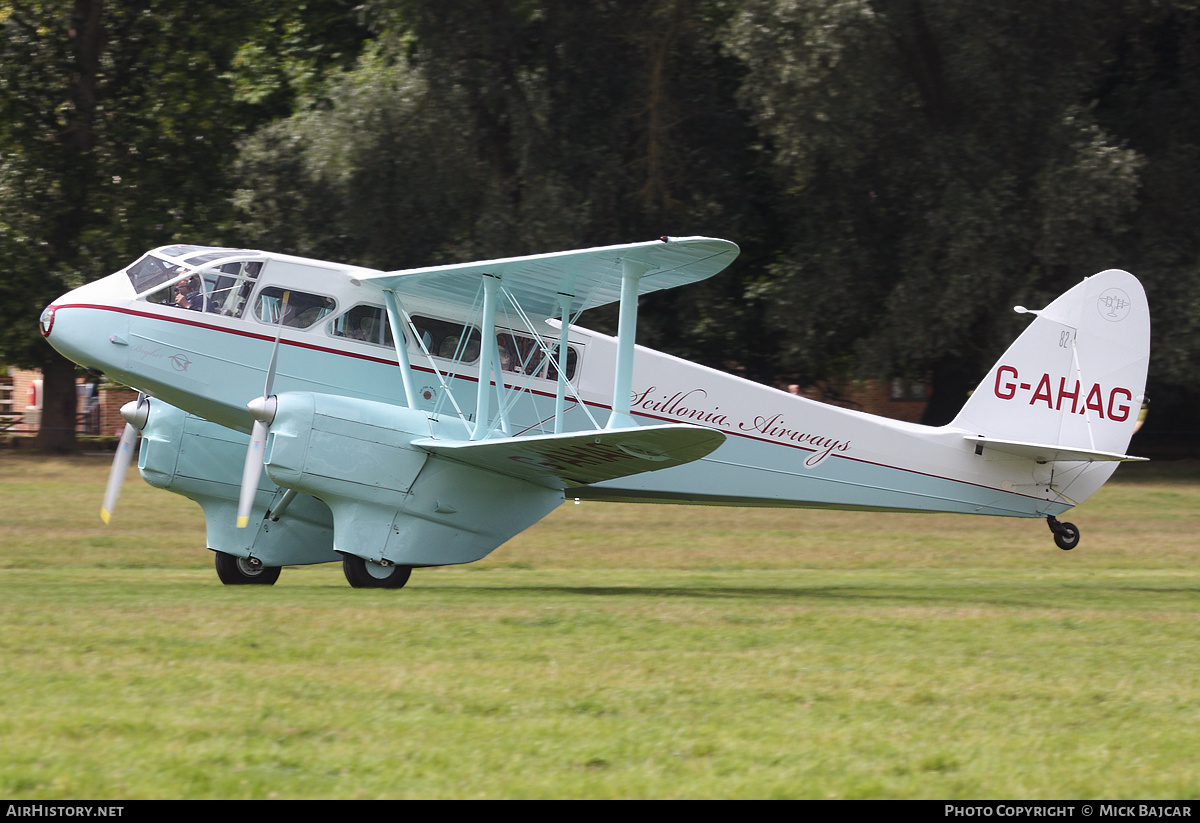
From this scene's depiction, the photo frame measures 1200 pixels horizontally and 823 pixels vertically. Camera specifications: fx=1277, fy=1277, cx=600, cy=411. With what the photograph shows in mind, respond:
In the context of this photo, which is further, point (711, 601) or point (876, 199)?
point (876, 199)

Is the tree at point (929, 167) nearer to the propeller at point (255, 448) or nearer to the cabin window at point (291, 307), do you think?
the cabin window at point (291, 307)

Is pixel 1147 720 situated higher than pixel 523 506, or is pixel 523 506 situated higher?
pixel 1147 720

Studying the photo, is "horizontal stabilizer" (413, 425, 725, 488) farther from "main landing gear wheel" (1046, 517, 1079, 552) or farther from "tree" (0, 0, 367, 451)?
"tree" (0, 0, 367, 451)

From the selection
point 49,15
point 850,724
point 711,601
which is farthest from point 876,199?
point 850,724

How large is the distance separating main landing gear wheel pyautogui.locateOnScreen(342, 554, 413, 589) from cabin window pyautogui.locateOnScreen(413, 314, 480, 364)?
7.31 ft

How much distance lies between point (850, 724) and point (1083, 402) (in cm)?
895

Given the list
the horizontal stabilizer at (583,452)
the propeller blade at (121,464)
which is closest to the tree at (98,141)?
the propeller blade at (121,464)

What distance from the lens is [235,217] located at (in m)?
27.3

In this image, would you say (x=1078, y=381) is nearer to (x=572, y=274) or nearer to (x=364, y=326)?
(x=572, y=274)

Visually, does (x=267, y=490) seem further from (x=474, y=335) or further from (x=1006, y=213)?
(x=1006, y=213)

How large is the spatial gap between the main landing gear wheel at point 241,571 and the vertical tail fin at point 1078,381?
800 cm

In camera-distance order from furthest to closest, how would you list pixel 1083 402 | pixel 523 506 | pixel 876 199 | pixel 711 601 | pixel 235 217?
pixel 235 217, pixel 876 199, pixel 1083 402, pixel 523 506, pixel 711 601

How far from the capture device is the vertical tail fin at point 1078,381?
1434cm

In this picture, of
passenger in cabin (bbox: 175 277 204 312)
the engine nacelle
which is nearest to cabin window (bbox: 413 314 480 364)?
the engine nacelle
